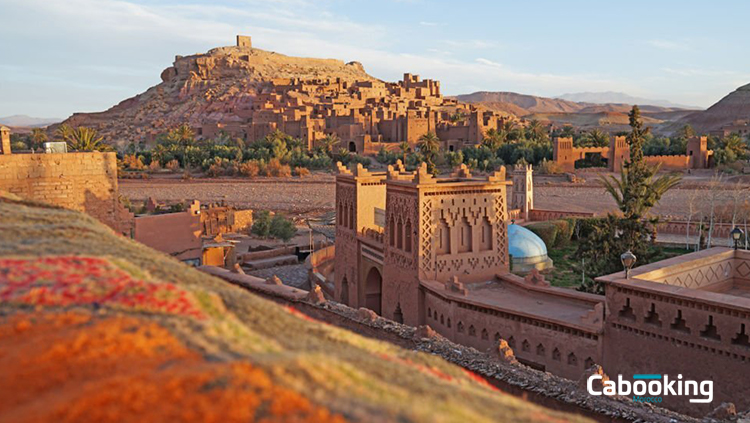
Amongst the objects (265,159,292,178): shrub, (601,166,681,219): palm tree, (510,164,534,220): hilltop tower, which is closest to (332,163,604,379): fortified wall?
(601,166,681,219): palm tree

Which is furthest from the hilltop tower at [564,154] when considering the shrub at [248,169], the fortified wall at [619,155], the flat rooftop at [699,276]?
the flat rooftop at [699,276]

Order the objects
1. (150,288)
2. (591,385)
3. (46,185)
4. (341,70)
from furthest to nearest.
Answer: (341,70) → (46,185) → (591,385) → (150,288)

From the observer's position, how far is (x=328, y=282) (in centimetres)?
1778

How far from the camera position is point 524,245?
1819 cm

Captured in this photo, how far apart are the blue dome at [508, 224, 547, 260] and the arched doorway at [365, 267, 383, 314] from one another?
15.5ft

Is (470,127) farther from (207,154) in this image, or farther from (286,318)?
(286,318)

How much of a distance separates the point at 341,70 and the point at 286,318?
115291 mm

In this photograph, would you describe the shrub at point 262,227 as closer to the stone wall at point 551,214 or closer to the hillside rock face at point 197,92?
the stone wall at point 551,214

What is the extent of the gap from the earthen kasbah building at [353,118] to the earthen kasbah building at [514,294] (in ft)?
137

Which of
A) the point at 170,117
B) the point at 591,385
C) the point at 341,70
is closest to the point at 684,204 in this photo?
the point at 591,385

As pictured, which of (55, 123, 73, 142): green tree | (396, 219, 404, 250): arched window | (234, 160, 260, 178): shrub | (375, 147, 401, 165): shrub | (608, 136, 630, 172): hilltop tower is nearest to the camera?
(396, 219, 404, 250): arched window

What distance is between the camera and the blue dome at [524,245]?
711 inches

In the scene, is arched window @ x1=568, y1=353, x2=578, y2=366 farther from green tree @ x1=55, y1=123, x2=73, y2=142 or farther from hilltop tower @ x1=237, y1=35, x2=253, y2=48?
hilltop tower @ x1=237, y1=35, x2=253, y2=48

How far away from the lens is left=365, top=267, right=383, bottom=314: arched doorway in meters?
15.1
